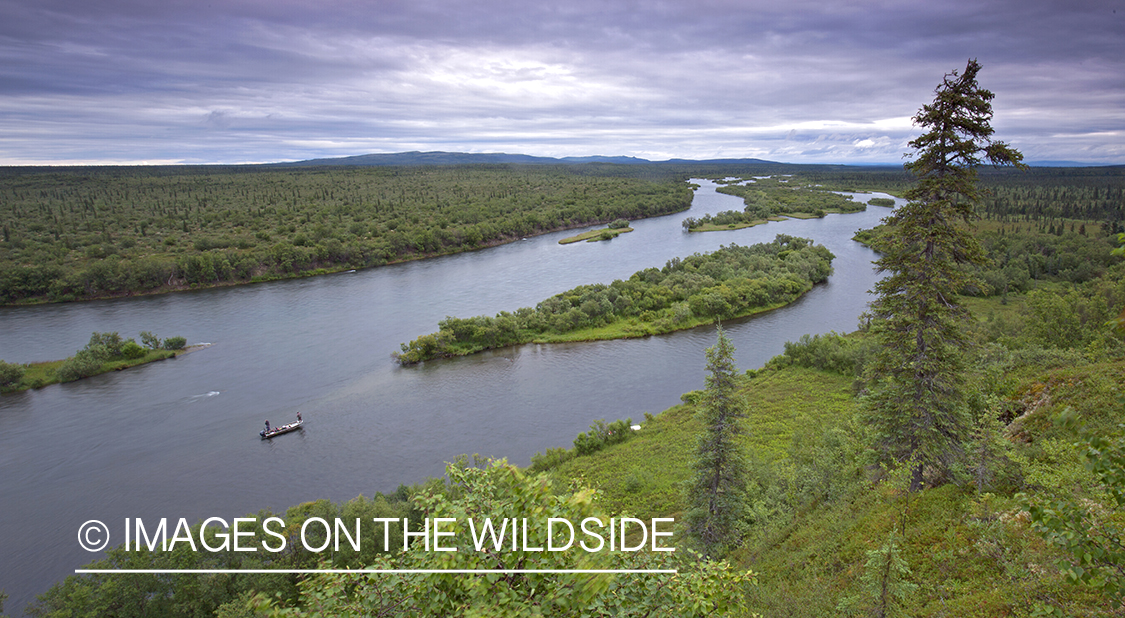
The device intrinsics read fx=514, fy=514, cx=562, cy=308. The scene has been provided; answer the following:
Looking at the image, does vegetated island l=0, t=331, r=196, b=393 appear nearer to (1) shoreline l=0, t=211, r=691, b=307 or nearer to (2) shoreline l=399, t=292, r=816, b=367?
(1) shoreline l=0, t=211, r=691, b=307

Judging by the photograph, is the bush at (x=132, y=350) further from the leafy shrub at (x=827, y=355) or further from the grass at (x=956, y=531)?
the leafy shrub at (x=827, y=355)

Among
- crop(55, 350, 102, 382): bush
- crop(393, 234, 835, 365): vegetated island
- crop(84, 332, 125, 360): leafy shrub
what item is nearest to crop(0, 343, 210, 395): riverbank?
crop(55, 350, 102, 382): bush

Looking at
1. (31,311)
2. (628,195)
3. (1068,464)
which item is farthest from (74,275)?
(628,195)

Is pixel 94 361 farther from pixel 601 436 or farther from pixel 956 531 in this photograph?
pixel 956 531

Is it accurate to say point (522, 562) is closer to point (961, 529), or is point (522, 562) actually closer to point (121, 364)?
point (961, 529)

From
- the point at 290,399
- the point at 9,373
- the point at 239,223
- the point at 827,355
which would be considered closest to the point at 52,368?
the point at 9,373

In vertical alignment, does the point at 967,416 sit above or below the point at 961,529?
above
